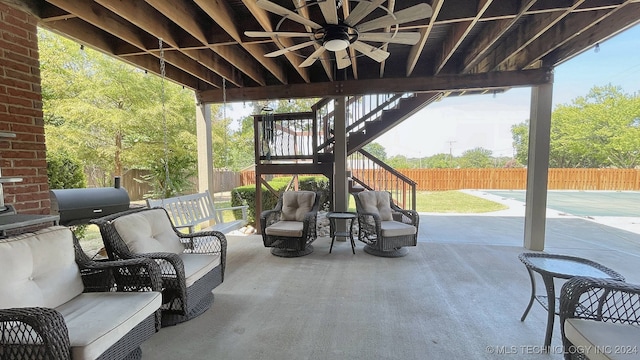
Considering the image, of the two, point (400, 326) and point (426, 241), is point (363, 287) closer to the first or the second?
point (400, 326)

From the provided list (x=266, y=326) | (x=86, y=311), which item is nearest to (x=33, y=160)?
(x=86, y=311)

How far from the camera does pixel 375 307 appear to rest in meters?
2.54

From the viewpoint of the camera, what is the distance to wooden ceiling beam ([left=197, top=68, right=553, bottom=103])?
13.3ft

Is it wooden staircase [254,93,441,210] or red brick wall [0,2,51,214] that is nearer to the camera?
red brick wall [0,2,51,214]

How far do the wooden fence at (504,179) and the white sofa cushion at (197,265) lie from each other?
10.6 metres

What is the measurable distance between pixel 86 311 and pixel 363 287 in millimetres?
2375

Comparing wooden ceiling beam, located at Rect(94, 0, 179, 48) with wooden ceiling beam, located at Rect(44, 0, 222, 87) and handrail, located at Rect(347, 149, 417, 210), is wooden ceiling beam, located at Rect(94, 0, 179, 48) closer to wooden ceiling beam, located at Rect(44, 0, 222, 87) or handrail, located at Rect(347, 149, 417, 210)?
wooden ceiling beam, located at Rect(44, 0, 222, 87)

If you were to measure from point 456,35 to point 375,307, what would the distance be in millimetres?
3088

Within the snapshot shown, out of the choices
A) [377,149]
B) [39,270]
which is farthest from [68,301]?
[377,149]

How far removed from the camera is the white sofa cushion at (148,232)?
7.46ft

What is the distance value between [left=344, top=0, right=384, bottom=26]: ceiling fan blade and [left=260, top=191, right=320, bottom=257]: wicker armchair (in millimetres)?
2601

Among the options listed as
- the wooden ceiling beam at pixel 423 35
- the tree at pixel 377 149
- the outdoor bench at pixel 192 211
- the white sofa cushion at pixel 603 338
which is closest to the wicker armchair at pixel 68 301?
the outdoor bench at pixel 192 211

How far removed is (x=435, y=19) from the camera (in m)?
2.57

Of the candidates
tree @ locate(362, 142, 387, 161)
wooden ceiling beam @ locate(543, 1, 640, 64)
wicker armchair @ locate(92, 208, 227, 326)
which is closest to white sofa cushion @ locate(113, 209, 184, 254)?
wicker armchair @ locate(92, 208, 227, 326)
